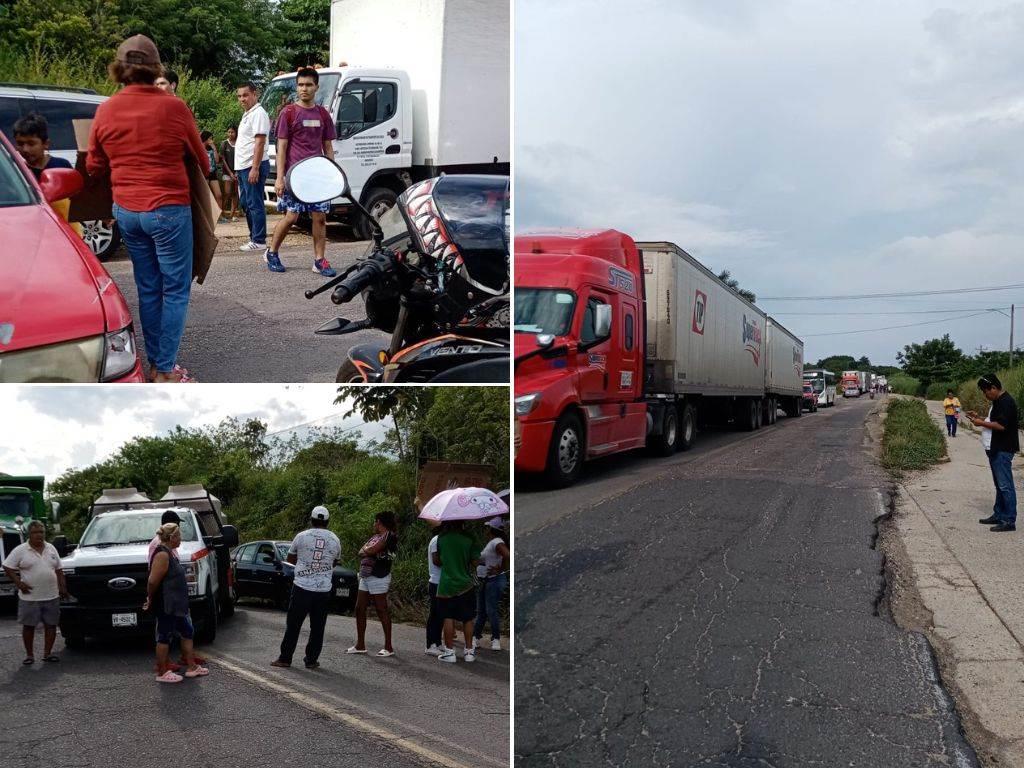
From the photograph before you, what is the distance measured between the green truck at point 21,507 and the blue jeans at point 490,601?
1.53 m

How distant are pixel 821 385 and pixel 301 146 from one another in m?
54.2

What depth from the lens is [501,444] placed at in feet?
10.5

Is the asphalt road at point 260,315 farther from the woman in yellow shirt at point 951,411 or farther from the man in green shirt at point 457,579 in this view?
the woman in yellow shirt at point 951,411

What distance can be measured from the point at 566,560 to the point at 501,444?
15.4 feet

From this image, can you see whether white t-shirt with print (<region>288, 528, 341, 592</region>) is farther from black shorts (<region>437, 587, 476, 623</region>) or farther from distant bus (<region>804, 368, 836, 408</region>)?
distant bus (<region>804, 368, 836, 408</region>)

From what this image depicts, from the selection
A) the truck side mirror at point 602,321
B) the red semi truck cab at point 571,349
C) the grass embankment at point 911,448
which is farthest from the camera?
the grass embankment at point 911,448

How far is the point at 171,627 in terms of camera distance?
390 centimetres

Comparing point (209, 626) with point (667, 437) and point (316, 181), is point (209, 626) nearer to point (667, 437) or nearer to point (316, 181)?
point (316, 181)

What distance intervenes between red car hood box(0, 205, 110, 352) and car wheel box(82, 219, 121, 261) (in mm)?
274

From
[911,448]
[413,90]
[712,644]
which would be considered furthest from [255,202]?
[911,448]

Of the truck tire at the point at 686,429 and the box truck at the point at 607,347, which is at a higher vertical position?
the box truck at the point at 607,347

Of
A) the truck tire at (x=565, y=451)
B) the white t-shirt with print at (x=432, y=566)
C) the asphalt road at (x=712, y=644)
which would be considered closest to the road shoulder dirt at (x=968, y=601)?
the asphalt road at (x=712, y=644)

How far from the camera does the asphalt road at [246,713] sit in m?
3.36

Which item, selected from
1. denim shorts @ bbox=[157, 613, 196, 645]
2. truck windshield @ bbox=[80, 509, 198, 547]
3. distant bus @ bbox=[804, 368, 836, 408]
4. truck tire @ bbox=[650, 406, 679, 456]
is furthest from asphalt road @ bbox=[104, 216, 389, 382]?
distant bus @ bbox=[804, 368, 836, 408]
